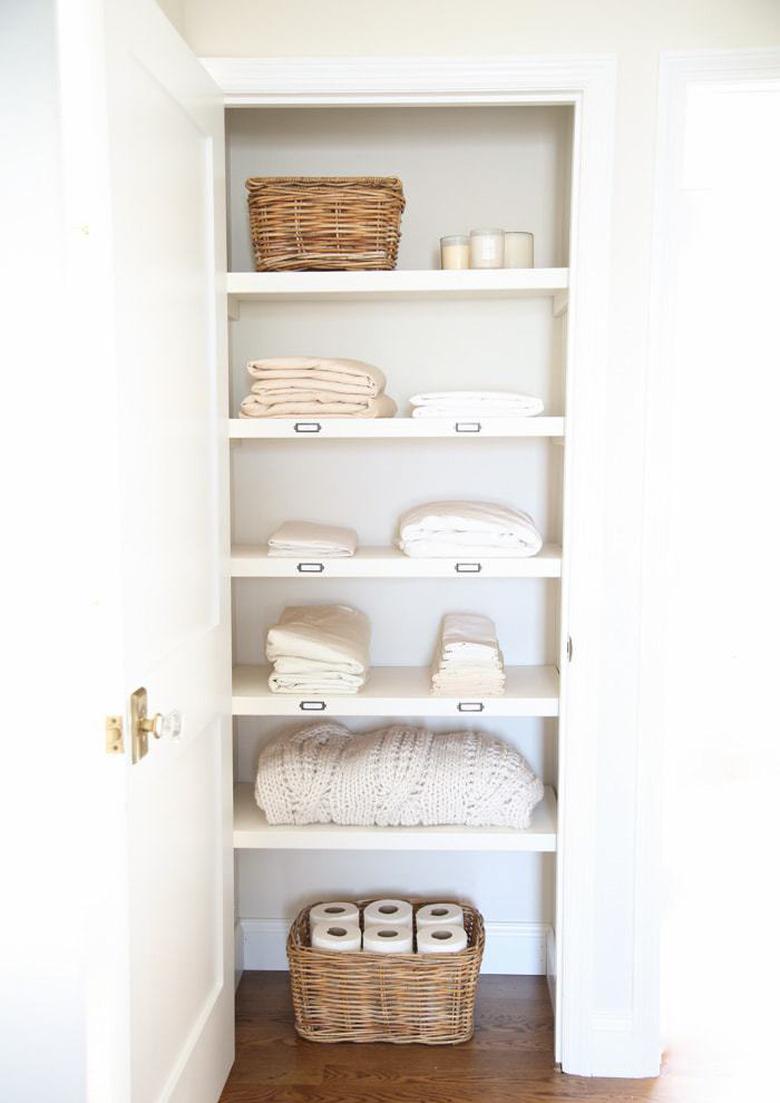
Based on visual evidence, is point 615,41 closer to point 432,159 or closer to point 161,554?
point 432,159

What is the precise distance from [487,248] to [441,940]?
5.27 ft

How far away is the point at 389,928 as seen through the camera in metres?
2.56

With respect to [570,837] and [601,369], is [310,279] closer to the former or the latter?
[601,369]

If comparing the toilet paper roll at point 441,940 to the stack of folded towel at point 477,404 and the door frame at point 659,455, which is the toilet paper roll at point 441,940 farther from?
the stack of folded towel at point 477,404

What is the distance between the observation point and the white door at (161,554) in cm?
151

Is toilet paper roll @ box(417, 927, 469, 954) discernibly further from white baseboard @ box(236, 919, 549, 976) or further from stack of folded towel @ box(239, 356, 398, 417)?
stack of folded towel @ box(239, 356, 398, 417)

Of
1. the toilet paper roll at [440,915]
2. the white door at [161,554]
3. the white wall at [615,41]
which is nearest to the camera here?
the white door at [161,554]

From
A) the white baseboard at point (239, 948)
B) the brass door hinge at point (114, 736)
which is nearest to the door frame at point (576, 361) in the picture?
the white baseboard at point (239, 948)

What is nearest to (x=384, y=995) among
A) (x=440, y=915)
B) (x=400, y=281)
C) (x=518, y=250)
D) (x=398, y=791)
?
(x=440, y=915)

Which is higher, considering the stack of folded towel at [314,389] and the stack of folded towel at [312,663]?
the stack of folded towel at [314,389]

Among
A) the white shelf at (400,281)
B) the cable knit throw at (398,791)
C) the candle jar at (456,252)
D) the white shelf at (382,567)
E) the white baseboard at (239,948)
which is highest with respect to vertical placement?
the candle jar at (456,252)

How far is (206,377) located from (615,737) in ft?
3.84

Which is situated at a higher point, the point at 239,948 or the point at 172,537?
the point at 172,537

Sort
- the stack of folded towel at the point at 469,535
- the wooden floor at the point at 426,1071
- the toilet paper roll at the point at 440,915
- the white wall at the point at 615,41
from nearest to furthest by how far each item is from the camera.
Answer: the white wall at the point at 615,41 → the wooden floor at the point at 426,1071 → the stack of folded towel at the point at 469,535 → the toilet paper roll at the point at 440,915
